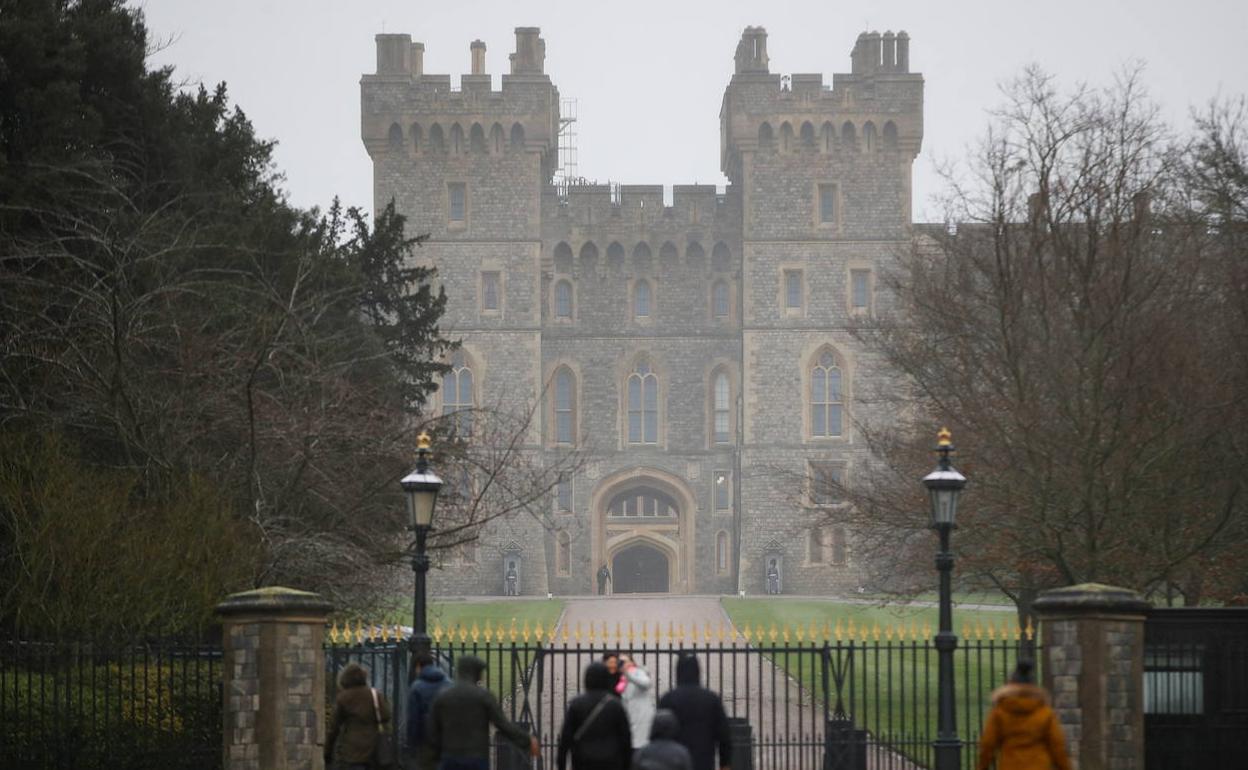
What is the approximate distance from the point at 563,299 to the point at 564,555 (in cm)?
805

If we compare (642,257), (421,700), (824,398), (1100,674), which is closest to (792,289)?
(824,398)

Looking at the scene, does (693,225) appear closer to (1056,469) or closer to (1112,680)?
(1056,469)

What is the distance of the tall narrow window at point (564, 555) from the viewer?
63.0 meters

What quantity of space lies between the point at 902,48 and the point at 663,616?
24.4 m

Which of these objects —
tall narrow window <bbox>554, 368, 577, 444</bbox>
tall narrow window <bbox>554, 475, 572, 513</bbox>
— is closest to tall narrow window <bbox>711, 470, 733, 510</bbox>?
tall narrow window <bbox>554, 475, 572, 513</bbox>

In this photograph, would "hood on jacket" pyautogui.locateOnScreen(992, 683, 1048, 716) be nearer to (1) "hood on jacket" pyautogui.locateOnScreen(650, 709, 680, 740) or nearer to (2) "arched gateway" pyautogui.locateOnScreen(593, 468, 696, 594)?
(1) "hood on jacket" pyautogui.locateOnScreen(650, 709, 680, 740)

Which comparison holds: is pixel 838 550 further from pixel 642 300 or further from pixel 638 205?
pixel 638 205

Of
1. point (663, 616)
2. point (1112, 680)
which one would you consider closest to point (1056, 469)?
point (1112, 680)

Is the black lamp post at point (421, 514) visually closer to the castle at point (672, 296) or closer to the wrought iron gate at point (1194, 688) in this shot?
the wrought iron gate at point (1194, 688)

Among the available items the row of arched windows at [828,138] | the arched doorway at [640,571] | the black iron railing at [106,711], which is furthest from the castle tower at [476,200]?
the black iron railing at [106,711]

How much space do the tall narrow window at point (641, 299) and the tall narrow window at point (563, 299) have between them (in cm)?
205

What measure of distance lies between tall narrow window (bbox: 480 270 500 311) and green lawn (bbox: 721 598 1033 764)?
481 inches

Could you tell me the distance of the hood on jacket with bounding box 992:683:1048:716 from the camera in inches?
486

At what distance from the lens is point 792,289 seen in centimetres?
6197
